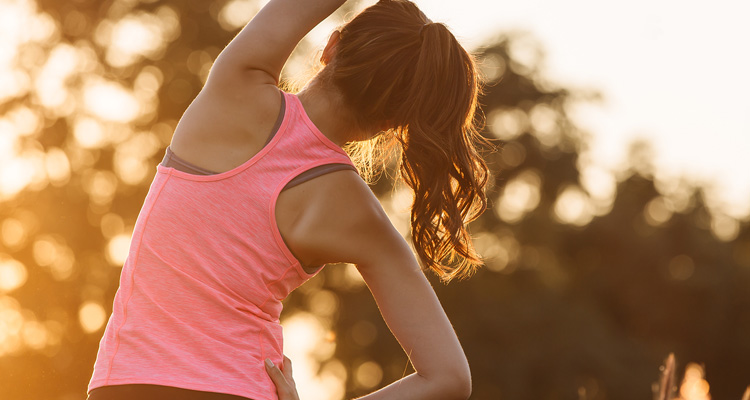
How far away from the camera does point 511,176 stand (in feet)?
102

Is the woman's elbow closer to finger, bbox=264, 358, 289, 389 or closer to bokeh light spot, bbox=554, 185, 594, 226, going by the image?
finger, bbox=264, 358, 289, 389

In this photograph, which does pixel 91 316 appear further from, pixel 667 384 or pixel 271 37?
pixel 271 37

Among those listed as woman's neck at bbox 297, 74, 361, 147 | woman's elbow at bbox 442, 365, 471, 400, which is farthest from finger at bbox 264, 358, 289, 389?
woman's neck at bbox 297, 74, 361, 147

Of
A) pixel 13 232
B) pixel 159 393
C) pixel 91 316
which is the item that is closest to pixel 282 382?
pixel 159 393

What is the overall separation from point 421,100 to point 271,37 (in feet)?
1.35

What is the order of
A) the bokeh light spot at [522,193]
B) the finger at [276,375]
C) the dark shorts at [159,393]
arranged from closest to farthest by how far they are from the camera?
the dark shorts at [159,393] → the finger at [276,375] → the bokeh light spot at [522,193]

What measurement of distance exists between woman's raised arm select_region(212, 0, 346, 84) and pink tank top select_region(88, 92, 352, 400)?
171mm

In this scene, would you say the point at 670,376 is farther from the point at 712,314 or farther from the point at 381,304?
the point at 712,314

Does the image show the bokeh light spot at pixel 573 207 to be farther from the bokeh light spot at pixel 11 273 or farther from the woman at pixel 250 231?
the woman at pixel 250 231

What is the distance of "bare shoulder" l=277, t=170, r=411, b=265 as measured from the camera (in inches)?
86.6

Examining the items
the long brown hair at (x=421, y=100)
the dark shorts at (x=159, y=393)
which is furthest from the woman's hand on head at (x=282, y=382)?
the long brown hair at (x=421, y=100)

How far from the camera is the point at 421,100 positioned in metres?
2.44

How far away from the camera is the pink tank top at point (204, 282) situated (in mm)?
2150

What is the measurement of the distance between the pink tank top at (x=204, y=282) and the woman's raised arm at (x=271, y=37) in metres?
0.17
